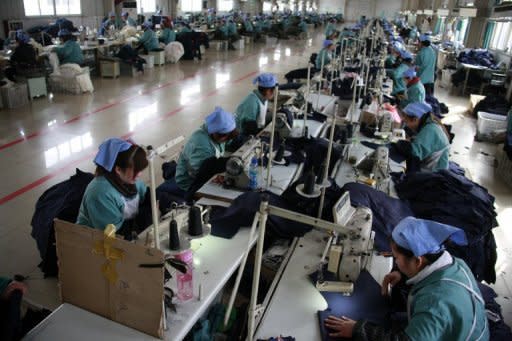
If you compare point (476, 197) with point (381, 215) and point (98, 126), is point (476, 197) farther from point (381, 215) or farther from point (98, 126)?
point (98, 126)

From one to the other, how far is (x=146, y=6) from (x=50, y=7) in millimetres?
6275

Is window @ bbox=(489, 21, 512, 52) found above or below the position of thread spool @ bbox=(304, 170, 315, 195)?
above

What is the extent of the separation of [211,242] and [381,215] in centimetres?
119

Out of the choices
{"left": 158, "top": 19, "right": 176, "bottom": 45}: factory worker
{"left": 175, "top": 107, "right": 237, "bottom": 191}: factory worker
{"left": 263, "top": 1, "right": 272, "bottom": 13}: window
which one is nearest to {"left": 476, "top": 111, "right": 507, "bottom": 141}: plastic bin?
{"left": 175, "top": 107, "right": 237, "bottom": 191}: factory worker

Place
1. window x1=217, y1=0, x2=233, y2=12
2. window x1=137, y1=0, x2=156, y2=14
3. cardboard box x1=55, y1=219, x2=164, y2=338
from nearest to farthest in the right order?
cardboard box x1=55, y1=219, x2=164, y2=338 < window x1=137, y1=0, x2=156, y2=14 < window x1=217, y1=0, x2=233, y2=12

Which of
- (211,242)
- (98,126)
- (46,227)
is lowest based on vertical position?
(98,126)

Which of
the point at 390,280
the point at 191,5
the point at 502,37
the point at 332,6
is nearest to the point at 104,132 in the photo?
the point at 390,280

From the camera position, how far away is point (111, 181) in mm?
2617

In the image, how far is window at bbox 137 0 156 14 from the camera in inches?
835

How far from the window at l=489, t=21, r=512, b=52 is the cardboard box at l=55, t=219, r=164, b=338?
1217 cm

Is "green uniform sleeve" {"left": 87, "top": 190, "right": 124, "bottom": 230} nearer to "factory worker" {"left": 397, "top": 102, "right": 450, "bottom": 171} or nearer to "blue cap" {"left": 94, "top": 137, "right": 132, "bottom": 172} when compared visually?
"blue cap" {"left": 94, "top": 137, "right": 132, "bottom": 172}

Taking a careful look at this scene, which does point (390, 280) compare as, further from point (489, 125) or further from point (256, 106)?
point (489, 125)

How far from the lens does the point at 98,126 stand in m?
7.10

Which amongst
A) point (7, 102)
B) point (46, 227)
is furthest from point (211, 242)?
point (7, 102)
